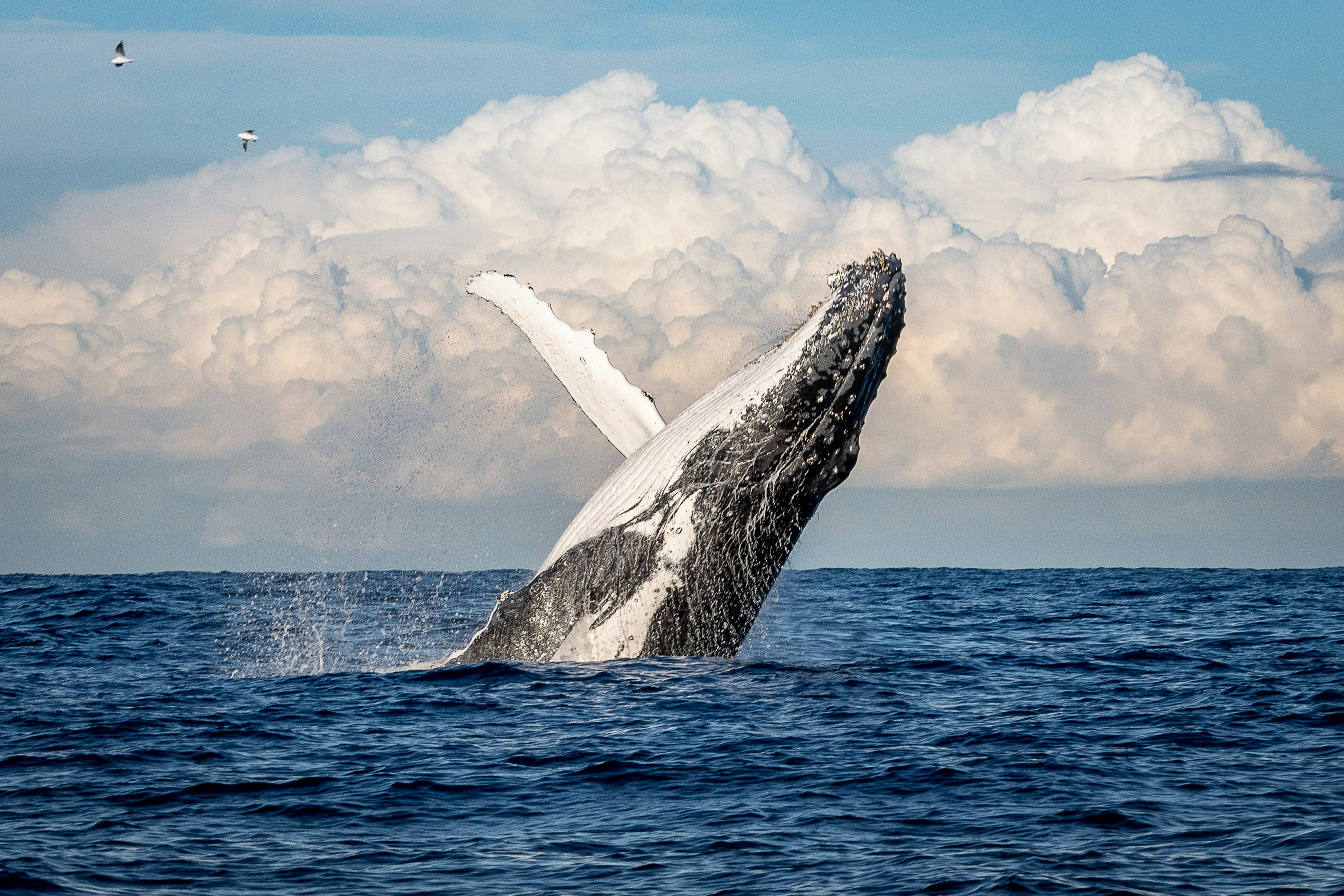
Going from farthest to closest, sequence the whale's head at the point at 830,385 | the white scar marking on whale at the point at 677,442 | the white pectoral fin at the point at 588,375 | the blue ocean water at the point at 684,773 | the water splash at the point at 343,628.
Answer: the water splash at the point at 343,628 → the white pectoral fin at the point at 588,375 → the white scar marking on whale at the point at 677,442 → the whale's head at the point at 830,385 → the blue ocean water at the point at 684,773

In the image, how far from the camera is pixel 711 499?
916 cm

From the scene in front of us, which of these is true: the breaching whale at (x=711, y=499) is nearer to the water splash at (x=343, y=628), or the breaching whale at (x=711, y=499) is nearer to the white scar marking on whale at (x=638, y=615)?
the white scar marking on whale at (x=638, y=615)

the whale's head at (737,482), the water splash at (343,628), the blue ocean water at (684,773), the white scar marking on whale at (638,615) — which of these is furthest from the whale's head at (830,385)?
the water splash at (343,628)

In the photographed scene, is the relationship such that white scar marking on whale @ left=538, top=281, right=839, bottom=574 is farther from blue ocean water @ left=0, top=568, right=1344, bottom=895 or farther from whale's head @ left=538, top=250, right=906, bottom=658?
blue ocean water @ left=0, top=568, right=1344, bottom=895

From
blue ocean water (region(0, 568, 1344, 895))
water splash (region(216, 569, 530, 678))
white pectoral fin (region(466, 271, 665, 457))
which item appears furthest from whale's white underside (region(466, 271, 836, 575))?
water splash (region(216, 569, 530, 678))

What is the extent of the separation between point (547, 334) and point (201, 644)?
9.44 metres

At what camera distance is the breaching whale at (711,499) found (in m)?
8.88

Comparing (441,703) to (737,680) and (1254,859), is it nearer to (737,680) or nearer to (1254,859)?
(737,680)

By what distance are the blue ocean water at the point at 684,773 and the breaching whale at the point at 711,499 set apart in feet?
1.10

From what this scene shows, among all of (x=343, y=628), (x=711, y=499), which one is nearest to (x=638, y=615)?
(x=711, y=499)

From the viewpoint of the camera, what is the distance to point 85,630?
19.8 metres

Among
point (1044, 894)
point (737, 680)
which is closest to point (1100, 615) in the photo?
point (737, 680)

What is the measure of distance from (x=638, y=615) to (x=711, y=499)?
3.54ft

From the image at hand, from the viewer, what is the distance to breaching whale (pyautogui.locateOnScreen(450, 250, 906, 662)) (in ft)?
29.1
